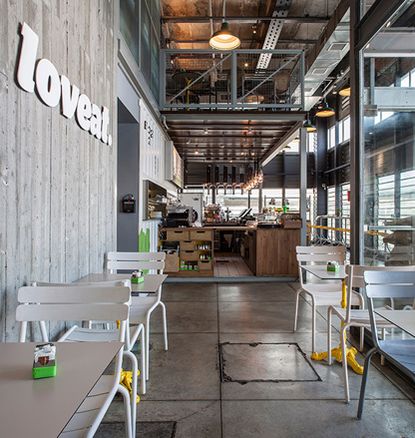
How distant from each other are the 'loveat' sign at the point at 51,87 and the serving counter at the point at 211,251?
3.79m

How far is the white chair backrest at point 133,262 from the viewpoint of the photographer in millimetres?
3176

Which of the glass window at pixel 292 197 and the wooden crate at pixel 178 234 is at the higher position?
the glass window at pixel 292 197

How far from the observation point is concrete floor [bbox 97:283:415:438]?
2115 mm

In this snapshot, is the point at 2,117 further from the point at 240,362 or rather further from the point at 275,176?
the point at 275,176

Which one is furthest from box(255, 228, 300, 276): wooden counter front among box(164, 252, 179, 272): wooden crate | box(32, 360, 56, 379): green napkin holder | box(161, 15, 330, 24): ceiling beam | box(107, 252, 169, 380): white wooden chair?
box(32, 360, 56, 379): green napkin holder

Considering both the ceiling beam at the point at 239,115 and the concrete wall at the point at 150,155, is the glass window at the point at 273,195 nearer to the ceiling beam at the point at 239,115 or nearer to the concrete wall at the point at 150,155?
the concrete wall at the point at 150,155

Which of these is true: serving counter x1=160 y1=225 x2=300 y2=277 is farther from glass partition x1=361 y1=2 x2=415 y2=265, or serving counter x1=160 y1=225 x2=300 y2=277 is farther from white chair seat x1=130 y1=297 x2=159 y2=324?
white chair seat x1=130 y1=297 x2=159 y2=324

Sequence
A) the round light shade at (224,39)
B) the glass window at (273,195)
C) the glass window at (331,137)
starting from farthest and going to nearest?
the glass window at (273,195), the glass window at (331,137), the round light shade at (224,39)

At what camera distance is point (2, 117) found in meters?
1.76

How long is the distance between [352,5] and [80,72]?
3.20 meters

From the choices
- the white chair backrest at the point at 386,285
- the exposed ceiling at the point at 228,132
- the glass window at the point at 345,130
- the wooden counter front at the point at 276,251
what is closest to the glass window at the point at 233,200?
the exposed ceiling at the point at 228,132

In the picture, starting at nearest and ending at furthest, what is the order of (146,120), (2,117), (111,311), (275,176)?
(111,311)
(2,117)
(146,120)
(275,176)

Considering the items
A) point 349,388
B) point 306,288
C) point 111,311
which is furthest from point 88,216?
point 349,388

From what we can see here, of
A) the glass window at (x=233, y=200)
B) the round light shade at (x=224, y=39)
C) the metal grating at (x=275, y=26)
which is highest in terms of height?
the metal grating at (x=275, y=26)
